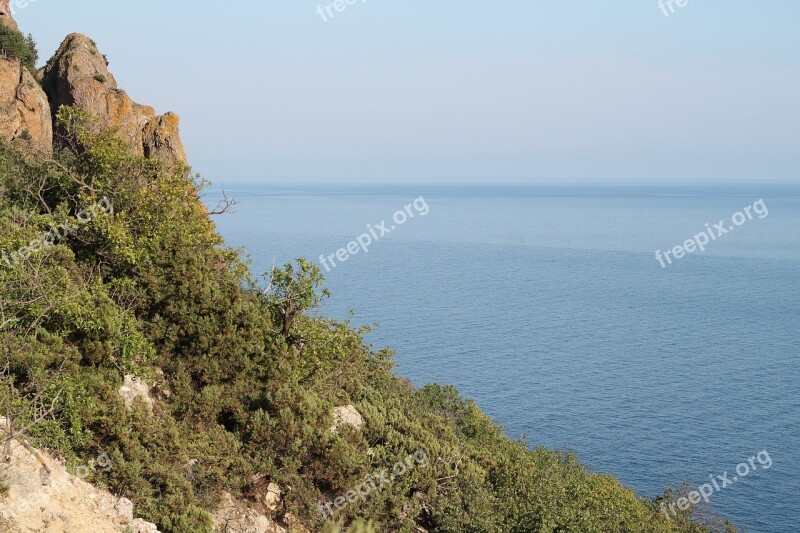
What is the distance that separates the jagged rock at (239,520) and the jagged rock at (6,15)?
41183 mm

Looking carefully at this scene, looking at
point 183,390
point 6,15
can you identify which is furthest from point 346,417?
point 6,15

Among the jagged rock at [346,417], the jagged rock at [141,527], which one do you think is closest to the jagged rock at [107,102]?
the jagged rock at [346,417]

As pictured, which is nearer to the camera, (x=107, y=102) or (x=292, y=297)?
(x=292, y=297)

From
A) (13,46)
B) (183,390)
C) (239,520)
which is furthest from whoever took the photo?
(13,46)

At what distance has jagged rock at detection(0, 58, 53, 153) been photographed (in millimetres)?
Answer: 40969

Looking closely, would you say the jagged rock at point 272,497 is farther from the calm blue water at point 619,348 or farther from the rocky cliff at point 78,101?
the calm blue water at point 619,348

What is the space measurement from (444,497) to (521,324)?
88.3 metres

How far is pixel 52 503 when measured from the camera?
1686cm

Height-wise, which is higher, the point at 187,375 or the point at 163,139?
the point at 163,139

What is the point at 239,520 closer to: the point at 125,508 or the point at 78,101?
the point at 125,508

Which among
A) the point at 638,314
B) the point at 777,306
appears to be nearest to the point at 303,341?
the point at 638,314

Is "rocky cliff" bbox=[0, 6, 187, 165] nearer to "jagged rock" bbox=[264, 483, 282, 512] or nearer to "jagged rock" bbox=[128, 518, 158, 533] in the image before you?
"jagged rock" bbox=[264, 483, 282, 512]

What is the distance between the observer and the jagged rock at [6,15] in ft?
162

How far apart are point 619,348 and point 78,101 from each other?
265ft
